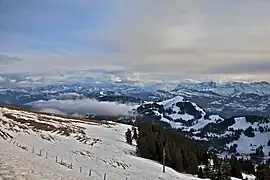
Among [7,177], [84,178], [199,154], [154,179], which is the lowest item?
[199,154]

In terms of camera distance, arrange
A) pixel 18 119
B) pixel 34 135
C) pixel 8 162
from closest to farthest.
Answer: pixel 8 162 → pixel 34 135 → pixel 18 119

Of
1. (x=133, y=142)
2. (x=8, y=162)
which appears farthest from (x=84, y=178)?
(x=133, y=142)

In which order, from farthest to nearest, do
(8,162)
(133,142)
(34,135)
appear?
(133,142), (34,135), (8,162)

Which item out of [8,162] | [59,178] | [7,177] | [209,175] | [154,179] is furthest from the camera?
[209,175]

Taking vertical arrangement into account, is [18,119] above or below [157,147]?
above

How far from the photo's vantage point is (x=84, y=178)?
1489 inches

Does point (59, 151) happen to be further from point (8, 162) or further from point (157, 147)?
point (157, 147)

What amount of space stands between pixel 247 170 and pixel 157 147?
233 ft

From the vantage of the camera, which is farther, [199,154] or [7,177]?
[199,154]

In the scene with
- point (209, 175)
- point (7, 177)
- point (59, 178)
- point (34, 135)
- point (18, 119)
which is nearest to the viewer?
point (7, 177)

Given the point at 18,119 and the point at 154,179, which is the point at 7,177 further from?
the point at 18,119

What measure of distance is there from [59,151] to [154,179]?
19.0 meters

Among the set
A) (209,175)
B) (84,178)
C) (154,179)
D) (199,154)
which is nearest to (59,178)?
(84,178)

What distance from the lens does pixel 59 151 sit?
212 feet
